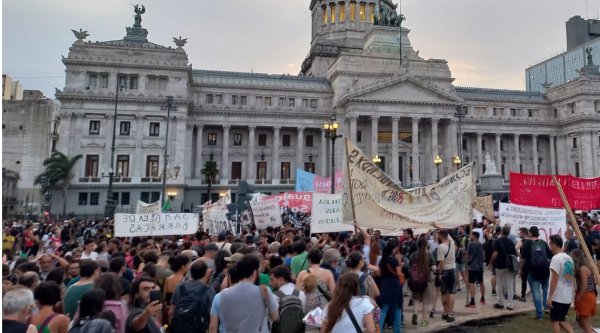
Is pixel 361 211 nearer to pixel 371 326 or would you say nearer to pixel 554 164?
pixel 371 326

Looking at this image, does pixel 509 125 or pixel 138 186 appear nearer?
pixel 138 186

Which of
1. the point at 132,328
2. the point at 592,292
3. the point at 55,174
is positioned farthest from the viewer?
the point at 55,174

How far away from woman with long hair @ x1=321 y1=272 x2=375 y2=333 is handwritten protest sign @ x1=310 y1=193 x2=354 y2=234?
7.45 meters

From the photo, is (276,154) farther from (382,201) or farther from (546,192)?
(382,201)

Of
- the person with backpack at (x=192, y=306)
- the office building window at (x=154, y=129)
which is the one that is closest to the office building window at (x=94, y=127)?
the office building window at (x=154, y=129)

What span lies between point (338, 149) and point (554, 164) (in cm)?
3368

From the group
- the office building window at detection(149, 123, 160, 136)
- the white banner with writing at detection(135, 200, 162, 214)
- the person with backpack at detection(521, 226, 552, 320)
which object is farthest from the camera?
the office building window at detection(149, 123, 160, 136)

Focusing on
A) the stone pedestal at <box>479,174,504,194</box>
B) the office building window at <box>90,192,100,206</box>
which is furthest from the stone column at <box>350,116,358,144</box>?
the office building window at <box>90,192,100,206</box>

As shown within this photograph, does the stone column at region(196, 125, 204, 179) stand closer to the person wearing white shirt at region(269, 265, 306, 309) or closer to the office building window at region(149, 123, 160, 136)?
the office building window at region(149, 123, 160, 136)

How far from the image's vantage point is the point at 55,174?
43312 mm

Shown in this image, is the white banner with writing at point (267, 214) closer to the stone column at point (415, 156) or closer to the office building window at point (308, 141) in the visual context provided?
the stone column at point (415, 156)

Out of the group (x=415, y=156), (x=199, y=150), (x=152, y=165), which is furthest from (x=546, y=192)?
(x=199, y=150)

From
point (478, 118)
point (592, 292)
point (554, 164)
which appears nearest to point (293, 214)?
point (592, 292)

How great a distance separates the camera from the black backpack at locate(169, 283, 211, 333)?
5.47 m
